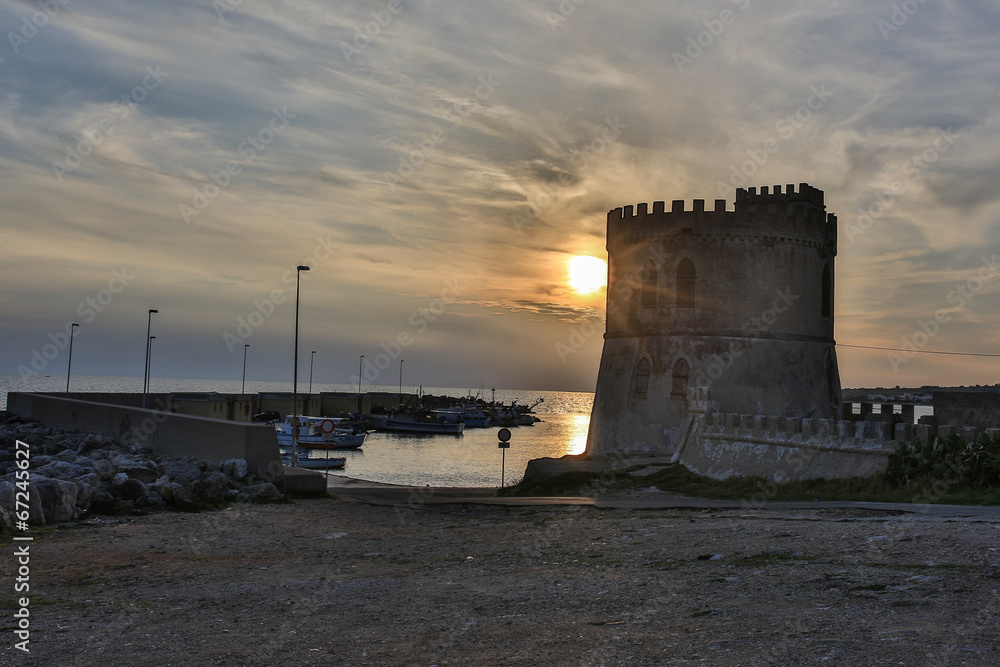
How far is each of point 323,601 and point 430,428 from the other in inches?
4115

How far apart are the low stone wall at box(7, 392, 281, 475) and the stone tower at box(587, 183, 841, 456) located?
15.6m

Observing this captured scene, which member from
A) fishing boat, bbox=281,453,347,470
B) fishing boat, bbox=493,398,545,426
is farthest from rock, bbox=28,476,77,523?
fishing boat, bbox=493,398,545,426

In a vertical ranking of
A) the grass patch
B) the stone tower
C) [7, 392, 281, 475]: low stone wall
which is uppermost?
the stone tower

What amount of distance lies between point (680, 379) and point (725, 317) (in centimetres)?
283

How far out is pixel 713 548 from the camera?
1123 centimetres

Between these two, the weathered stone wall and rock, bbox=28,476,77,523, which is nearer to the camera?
rock, bbox=28,476,77,523

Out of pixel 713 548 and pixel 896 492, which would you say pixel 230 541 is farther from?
pixel 896 492

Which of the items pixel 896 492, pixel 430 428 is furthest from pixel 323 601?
pixel 430 428

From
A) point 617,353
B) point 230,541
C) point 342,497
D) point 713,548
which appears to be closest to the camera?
point 713,548

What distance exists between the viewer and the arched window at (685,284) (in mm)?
30781

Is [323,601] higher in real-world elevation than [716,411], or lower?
lower

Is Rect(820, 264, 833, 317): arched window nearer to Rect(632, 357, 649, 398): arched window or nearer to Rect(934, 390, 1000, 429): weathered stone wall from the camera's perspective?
Rect(934, 390, 1000, 429): weathered stone wall

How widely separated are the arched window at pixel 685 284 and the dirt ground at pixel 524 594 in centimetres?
1710

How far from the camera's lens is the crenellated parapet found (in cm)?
3052
